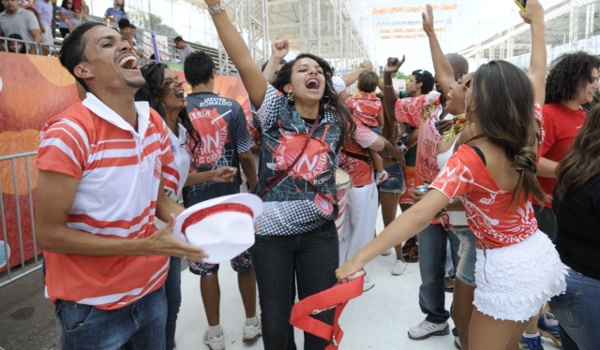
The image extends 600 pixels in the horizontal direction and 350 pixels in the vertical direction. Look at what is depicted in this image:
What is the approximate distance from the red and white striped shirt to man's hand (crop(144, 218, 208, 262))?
0.20 meters

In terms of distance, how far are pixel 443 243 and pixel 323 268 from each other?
1.11 m

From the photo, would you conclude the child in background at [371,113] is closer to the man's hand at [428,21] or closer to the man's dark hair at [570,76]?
the man's hand at [428,21]

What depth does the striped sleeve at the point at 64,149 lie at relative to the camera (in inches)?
48.1

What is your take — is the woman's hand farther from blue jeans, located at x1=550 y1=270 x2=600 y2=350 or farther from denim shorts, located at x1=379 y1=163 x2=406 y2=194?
denim shorts, located at x1=379 y1=163 x2=406 y2=194

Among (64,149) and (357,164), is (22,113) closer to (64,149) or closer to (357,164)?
(357,164)

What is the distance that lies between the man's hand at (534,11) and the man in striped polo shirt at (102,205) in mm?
2137

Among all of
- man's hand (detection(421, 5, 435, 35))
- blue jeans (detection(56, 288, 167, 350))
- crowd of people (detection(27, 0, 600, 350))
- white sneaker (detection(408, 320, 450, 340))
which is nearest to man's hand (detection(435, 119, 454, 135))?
crowd of people (detection(27, 0, 600, 350))

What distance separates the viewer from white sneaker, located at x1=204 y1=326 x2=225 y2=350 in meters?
2.86

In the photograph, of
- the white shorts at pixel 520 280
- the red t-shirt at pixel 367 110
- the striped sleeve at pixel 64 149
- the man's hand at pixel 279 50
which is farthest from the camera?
the red t-shirt at pixel 367 110

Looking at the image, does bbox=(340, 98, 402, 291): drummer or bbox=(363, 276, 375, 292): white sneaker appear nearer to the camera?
bbox=(340, 98, 402, 291): drummer

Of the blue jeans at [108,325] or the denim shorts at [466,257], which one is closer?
the blue jeans at [108,325]

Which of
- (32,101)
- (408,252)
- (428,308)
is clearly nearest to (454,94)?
(428,308)

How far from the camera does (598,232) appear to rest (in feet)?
5.31

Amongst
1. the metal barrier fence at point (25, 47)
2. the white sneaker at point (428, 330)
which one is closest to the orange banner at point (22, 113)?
the metal barrier fence at point (25, 47)
